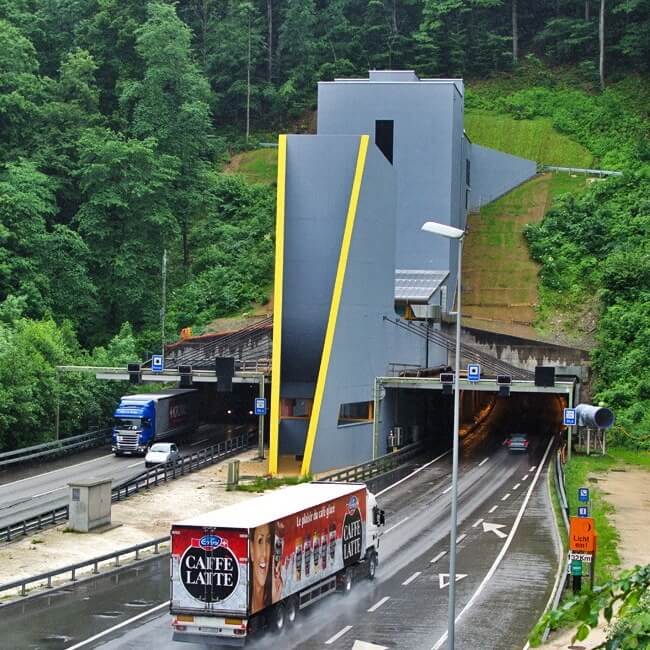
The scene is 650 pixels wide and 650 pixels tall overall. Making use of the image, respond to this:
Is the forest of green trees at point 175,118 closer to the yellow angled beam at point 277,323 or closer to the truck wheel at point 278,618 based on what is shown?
the yellow angled beam at point 277,323

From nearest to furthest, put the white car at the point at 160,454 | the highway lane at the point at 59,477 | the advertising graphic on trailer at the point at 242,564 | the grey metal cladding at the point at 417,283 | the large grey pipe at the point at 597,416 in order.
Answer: the advertising graphic on trailer at the point at 242,564 < the large grey pipe at the point at 597,416 < the highway lane at the point at 59,477 < the white car at the point at 160,454 < the grey metal cladding at the point at 417,283

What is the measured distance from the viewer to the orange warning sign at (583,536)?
27.3 meters

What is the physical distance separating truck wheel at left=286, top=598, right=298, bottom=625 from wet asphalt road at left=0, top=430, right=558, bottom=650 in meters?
0.24

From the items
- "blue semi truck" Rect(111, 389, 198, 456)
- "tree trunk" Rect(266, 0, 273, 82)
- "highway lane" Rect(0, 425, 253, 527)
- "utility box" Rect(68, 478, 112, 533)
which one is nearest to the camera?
"utility box" Rect(68, 478, 112, 533)

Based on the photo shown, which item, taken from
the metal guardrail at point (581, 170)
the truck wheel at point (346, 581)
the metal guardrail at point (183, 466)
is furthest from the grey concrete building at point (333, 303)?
the metal guardrail at point (581, 170)

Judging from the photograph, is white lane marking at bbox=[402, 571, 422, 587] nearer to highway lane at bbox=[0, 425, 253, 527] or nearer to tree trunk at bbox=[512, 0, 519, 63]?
highway lane at bbox=[0, 425, 253, 527]

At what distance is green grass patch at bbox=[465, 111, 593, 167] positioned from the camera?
91.6 meters

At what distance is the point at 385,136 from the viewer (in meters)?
77.7

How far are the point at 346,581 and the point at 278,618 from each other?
485 centimetres

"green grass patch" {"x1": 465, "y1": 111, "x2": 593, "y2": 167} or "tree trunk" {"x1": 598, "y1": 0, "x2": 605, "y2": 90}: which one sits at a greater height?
"tree trunk" {"x1": 598, "y1": 0, "x2": 605, "y2": 90}

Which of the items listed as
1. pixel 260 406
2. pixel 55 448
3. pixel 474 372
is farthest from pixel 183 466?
pixel 474 372

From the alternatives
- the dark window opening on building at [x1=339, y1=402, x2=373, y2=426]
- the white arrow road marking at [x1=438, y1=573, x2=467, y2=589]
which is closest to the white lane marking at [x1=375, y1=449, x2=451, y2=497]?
the dark window opening on building at [x1=339, y1=402, x2=373, y2=426]

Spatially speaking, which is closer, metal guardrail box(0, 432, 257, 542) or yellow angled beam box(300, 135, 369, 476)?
metal guardrail box(0, 432, 257, 542)

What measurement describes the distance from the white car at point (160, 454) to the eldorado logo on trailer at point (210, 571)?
101 feet
